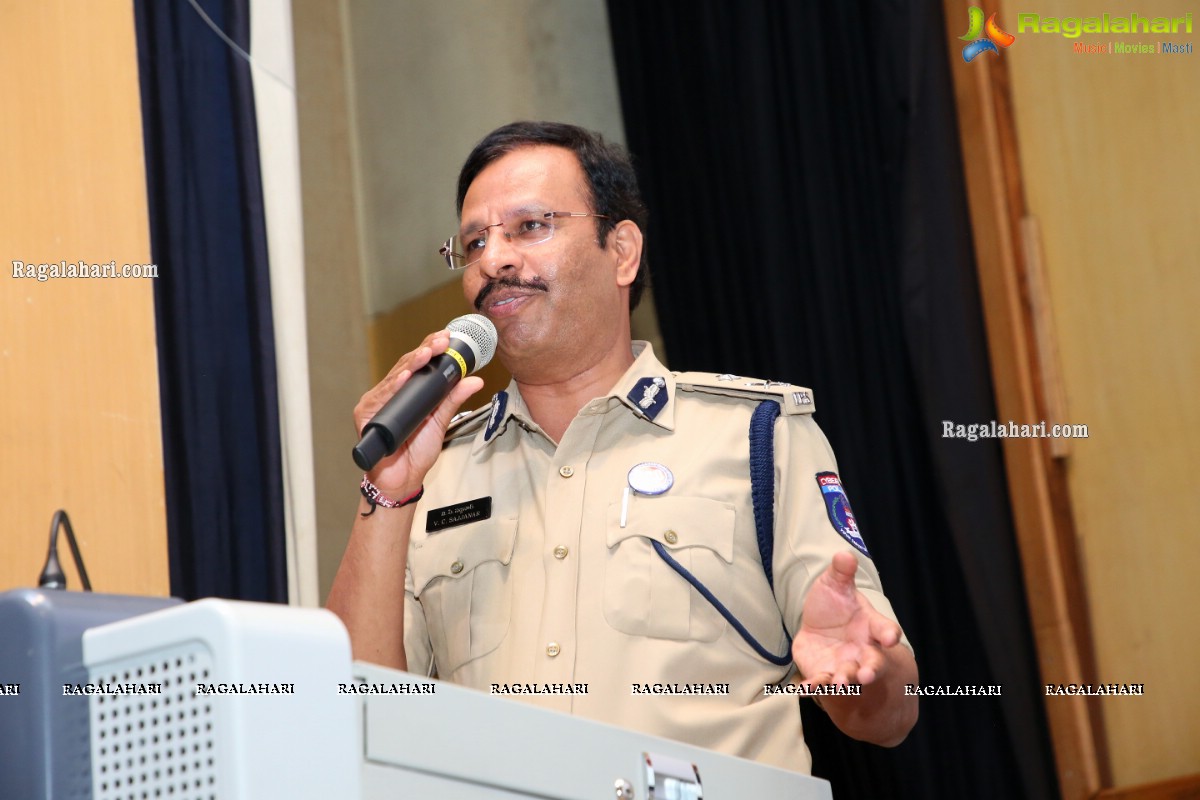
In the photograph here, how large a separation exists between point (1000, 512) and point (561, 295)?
1198mm

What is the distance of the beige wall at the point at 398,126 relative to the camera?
3.41m

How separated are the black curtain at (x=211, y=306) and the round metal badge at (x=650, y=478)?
901mm

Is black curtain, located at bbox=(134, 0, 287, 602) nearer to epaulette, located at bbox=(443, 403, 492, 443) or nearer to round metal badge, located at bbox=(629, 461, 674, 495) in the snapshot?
epaulette, located at bbox=(443, 403, 492, 443)

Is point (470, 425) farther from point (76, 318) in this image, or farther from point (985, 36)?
point (985, 36)

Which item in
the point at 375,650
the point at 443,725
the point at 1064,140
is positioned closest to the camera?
the point at 443,725

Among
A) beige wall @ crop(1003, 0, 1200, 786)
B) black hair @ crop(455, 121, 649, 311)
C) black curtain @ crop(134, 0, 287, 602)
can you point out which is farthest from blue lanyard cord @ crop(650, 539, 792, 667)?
beige wall @ crop(1003, 0, 1200, 786)

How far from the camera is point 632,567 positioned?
60.1 inches

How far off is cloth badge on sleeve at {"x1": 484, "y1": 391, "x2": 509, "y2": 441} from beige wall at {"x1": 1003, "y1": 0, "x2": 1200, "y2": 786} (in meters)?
1.28

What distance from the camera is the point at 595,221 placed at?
1821mm

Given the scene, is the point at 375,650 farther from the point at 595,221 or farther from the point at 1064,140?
the point at 1064,140

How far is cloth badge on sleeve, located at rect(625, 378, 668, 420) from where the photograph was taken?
5.49 feet

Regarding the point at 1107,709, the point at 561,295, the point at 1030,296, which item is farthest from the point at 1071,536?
the point at 561,295

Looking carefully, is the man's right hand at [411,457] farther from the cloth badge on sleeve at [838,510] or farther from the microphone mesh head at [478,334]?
the cloth badge on sleeve at [838,510]

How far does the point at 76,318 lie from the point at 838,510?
1.35 metres
